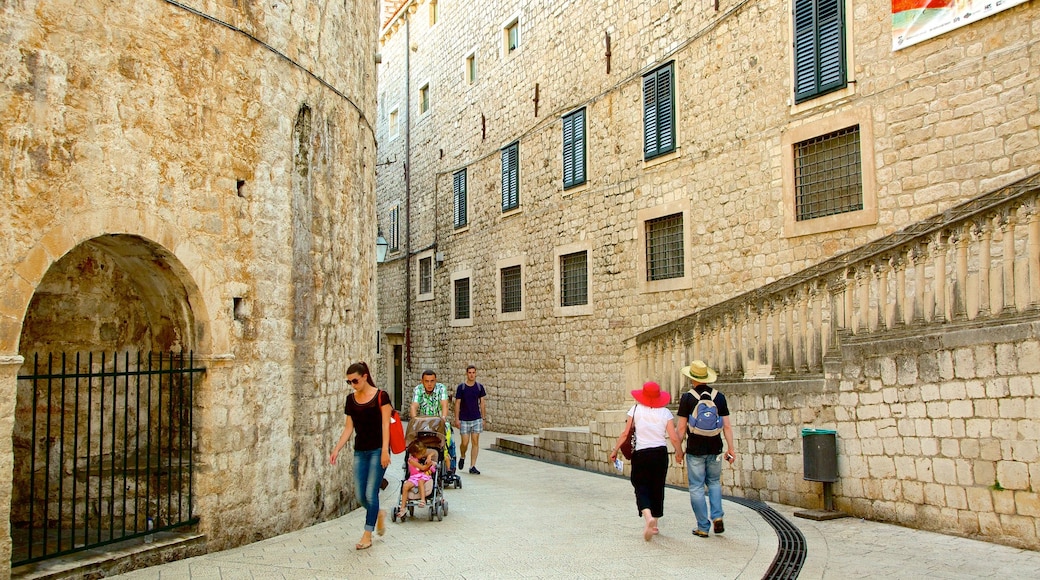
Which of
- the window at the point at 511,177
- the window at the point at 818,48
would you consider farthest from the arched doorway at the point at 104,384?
the window at the point at 511,177

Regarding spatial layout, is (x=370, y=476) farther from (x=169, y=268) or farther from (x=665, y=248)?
(x=665, y=248)

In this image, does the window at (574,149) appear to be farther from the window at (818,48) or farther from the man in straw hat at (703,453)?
the man in straw hat at (703,453)

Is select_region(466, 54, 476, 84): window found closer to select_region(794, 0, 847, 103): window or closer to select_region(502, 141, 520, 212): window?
select_region(502, 141, 520, 212): window

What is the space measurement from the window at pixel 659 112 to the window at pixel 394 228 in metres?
14.3

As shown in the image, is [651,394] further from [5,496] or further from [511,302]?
[511,302]

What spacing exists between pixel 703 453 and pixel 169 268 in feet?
16.4

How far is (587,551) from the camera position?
680cm

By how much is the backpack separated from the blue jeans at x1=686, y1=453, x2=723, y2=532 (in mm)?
238

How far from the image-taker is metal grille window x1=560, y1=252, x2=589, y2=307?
1697 cm

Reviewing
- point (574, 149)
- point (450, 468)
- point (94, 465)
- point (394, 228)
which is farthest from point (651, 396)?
point (394, 228)

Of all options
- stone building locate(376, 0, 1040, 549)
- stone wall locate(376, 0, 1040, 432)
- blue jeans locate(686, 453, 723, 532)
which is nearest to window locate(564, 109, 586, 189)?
stone building locate(376, 0, 1040, 549)

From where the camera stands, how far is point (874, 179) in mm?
10258

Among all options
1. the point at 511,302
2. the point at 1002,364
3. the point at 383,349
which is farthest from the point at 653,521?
the point at 383,349

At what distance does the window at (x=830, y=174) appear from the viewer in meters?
10.4
